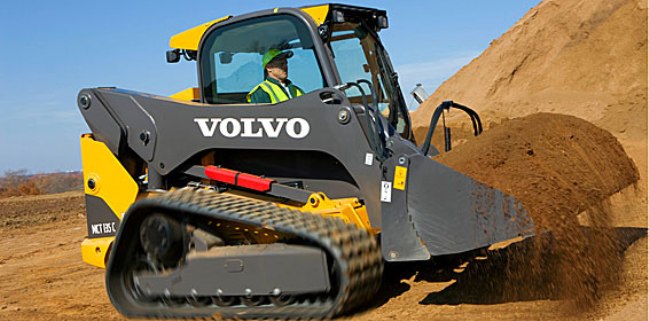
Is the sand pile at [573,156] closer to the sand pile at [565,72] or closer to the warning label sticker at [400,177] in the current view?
the sand pile at [565,72]

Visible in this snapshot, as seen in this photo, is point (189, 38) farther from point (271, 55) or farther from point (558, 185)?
point (558, 185)

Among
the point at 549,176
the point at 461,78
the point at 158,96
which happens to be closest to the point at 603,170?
the point at 549,176

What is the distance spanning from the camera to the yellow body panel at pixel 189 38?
636 cm

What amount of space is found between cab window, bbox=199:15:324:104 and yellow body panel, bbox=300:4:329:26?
106mm

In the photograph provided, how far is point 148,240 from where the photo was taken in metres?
5.45

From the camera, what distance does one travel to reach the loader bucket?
4668mm

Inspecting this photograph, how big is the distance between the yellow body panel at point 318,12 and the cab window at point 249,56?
106mm

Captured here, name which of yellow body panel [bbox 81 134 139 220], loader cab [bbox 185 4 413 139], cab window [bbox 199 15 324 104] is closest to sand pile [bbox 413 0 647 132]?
loader cab [bbox 185 4 413 139]

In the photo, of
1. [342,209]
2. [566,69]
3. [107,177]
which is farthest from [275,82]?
[566,69]

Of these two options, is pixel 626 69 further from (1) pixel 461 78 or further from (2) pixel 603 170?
(2) pixel 603 170

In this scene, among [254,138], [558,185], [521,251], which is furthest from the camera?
[521,251]

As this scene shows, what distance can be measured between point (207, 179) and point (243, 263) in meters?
1.03

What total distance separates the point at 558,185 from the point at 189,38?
10.9ft

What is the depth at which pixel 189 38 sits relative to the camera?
6.47 m
